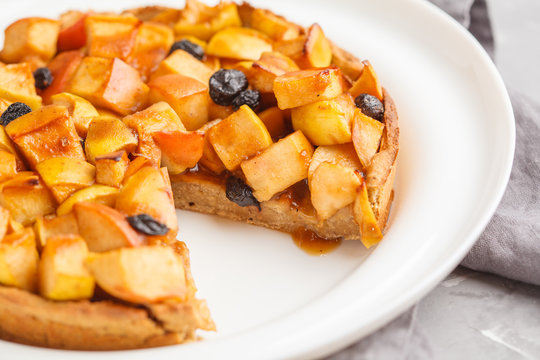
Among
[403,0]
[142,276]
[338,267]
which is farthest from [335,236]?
[403,0]

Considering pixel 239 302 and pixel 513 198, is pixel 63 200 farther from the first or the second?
pixel 513 198

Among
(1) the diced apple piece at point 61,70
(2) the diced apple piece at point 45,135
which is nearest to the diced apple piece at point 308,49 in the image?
(1) the diced apple piece at point 61,70

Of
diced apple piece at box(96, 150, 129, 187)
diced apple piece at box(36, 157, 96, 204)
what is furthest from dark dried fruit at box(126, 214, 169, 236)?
diced apple piece at box(36, 157, 96, 204)

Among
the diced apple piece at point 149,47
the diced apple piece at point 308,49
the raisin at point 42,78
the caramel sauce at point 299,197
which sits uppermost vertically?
the diced apple piece at point 308,49

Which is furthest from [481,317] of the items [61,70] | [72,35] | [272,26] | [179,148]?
[72,35]

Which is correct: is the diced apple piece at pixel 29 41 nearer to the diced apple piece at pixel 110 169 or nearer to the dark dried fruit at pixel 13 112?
the dark dried fruit at pixel 13 112

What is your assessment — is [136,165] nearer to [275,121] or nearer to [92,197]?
[92,197]
